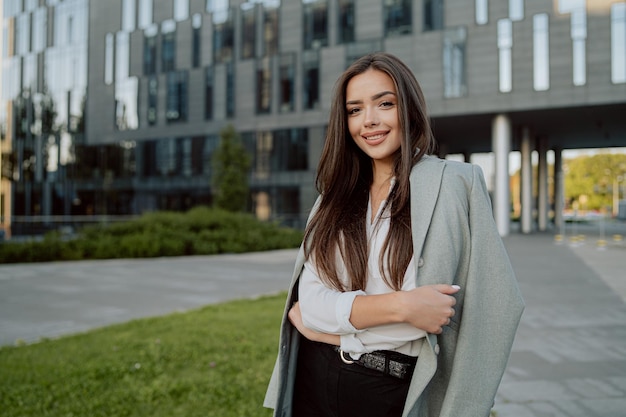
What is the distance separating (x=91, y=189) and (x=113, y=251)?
23.1 m

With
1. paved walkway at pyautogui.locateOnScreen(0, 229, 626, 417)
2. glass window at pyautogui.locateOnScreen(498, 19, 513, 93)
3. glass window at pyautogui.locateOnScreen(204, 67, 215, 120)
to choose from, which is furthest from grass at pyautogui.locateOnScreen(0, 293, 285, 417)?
glass window at pyautogui.locateOnScreen(204, 67, 215, 120)

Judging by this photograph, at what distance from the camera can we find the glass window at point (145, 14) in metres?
34.5

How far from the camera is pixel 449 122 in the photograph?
28.5m

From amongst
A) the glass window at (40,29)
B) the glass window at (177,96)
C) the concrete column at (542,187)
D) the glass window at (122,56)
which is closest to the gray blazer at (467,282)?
the glass window at (177,96)

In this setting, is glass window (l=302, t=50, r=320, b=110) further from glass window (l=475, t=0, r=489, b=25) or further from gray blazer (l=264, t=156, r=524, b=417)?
gray blazer (l=264, t=156, r=524, b=417)

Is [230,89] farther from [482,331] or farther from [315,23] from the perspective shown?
[482,331]

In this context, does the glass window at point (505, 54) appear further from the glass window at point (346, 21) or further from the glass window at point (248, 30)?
the glass window at point (248, 30)

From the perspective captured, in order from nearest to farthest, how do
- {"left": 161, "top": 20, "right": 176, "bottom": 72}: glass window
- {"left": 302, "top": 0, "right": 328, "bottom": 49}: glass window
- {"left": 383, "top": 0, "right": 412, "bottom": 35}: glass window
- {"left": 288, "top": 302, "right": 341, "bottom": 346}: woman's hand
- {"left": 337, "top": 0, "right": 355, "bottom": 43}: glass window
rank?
{"left": 288, "top": 302, "right": 341, "bottom": 346}: woman's hand, {"left": 383, "top": 0, "right": 412, "bottom": 35}: glass window, {"left": 337, "top": 0, "right": 355, "bottom": 43}: glass window, {"left": 302, "top": 0, "right": 328, "bottom": 49}: glass window, {"left": 161, "top": 20, "right": 176, "bottom": 72}: glass window

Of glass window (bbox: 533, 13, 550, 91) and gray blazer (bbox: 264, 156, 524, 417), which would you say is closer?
gray blazer (bbox: 264, 156, 524, 417)

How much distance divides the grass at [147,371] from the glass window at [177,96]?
28.6 meters

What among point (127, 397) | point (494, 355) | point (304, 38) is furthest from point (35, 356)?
point (304, 38)

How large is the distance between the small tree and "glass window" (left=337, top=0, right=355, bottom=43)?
7.81 m

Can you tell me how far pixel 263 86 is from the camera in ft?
103

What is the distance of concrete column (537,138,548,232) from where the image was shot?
3472cm
